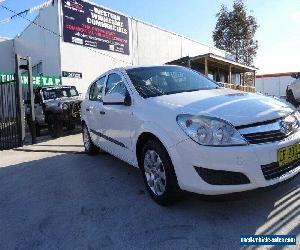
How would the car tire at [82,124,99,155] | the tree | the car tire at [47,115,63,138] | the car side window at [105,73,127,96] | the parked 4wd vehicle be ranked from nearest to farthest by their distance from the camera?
1. the car side window at [105,73,127,96]
2. the car tire at [82,124,99,155]
3. the car tire at [47,115,63,138]
4. the parked 4wd vehicle
5. the tree

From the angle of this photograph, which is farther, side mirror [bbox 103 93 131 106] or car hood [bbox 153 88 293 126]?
side mirror [bbox 103 93 131 106]

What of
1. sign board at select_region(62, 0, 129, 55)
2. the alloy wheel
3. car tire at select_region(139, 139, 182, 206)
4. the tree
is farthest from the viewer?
the tree

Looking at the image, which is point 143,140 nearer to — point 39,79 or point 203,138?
point 203,138

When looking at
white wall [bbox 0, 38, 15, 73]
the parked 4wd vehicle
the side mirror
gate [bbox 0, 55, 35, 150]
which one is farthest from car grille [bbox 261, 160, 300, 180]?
white wall [bbox 0, 38, 15, 73]

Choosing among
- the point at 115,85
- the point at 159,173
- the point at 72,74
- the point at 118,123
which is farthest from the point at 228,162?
the point at 72,74

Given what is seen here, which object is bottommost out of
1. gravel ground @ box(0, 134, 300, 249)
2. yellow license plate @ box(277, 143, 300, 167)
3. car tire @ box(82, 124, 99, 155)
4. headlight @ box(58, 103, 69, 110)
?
gravel ground @ box(0, 134, 300, 249)

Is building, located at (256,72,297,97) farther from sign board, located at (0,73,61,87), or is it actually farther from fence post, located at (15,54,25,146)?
fence post, located at (15,54,25,146)

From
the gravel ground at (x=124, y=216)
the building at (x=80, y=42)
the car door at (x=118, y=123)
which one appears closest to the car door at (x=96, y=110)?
the car door at (x=118, y=123)

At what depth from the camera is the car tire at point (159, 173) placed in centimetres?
344

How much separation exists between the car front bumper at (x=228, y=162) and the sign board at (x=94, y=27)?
15.0 meters

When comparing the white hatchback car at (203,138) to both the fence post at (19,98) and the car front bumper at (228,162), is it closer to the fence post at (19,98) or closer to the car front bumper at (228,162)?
the car front bumper at (228,162)

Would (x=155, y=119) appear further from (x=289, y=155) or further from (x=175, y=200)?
(x=289, y=155)

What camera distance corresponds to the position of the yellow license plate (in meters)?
3.15

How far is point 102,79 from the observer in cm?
585
